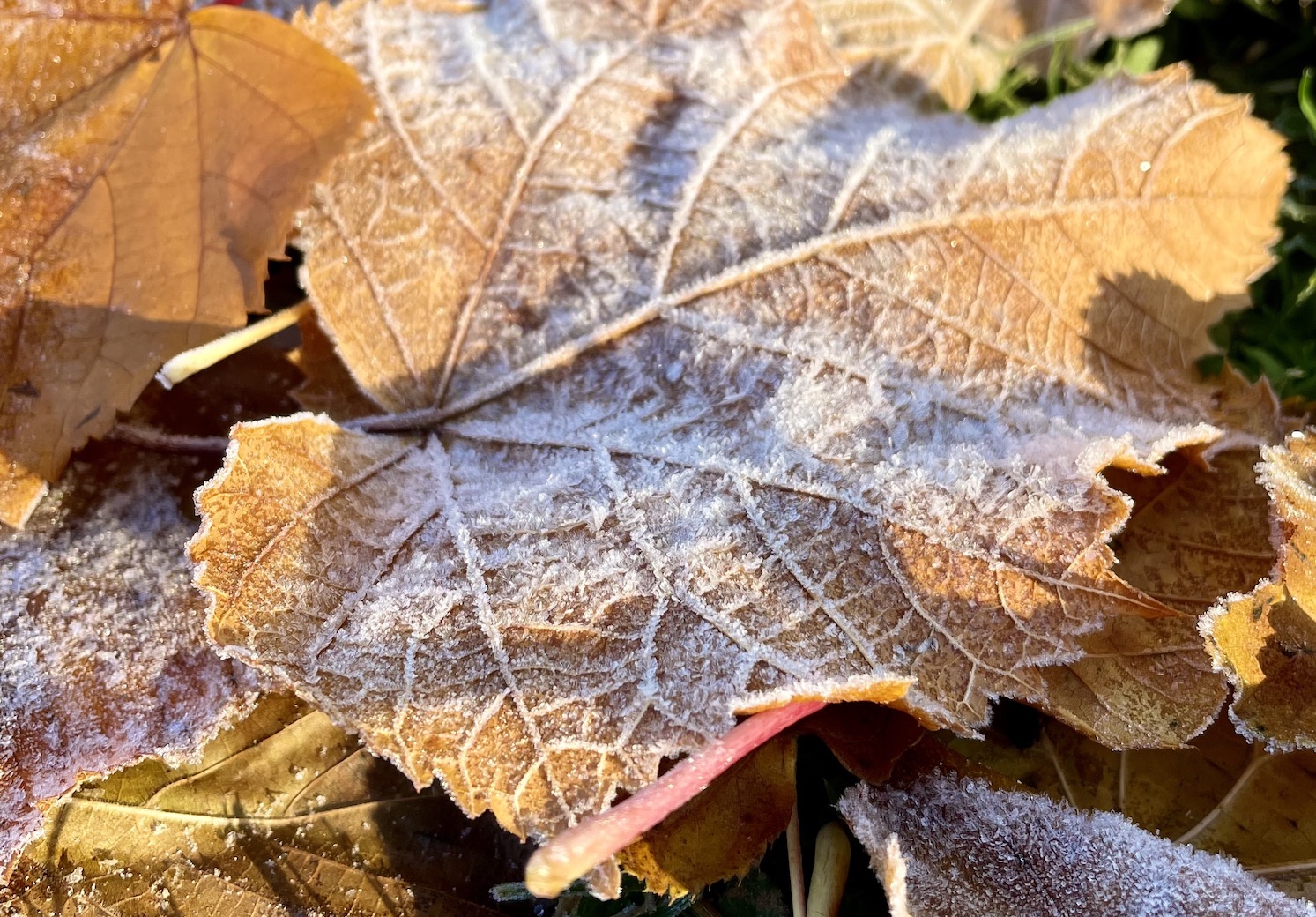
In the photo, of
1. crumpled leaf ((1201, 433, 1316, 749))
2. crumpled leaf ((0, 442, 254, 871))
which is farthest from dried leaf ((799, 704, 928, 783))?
crumpled leaf ((0, 442, 254, 871))

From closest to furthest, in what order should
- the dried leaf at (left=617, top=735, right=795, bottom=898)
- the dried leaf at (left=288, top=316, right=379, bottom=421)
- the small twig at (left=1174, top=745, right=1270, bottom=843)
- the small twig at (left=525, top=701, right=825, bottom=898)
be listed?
the small twig at (left=525, top=701, right=825, bottom=898) < the dried leaf at (left=617, top=735, right=795, bottom=898) < the small twig at (left=1174, top=745, right=1270, bottom=843) < the dried leaf at (left=288, top=316, right=379, bottom=421)

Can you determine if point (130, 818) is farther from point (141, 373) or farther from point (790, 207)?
point (790, 207)

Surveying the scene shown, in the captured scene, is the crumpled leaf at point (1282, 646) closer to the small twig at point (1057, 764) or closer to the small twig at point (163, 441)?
the small twig at point (1057, 764)

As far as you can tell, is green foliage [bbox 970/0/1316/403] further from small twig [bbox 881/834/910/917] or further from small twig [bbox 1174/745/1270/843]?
small twig [bbox 881/834/910/917]

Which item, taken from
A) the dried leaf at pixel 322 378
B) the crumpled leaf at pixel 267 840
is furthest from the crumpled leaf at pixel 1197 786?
the dried leaf at pixel 322 378

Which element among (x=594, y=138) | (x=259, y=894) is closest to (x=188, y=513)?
(x=259, y=894)
